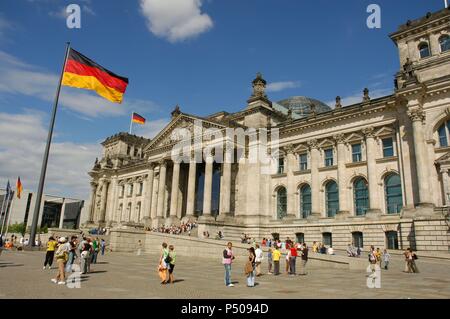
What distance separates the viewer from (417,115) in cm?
3266

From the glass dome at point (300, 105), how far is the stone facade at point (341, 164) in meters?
10.4

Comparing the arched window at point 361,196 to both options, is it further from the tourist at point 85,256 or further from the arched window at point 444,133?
the tourist at point 85,256

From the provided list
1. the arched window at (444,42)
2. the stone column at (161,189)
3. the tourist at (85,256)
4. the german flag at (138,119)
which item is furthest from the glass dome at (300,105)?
the tourist at (85,256)

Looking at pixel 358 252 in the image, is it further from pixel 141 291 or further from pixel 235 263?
pixel 141 291

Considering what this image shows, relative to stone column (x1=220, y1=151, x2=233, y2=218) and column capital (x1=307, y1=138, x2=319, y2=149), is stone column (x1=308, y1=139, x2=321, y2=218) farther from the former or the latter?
stone column (x1=220, y1=151, x2=233, y2=218)

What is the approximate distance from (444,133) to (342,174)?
10.5 metres

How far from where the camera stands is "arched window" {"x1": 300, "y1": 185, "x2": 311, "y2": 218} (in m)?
42.0

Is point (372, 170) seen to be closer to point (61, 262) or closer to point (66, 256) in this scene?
point (66, 256)

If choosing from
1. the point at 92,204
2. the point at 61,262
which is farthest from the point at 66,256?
the point at 92,204

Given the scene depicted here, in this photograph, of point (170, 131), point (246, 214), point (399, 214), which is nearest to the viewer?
point (399, 214)

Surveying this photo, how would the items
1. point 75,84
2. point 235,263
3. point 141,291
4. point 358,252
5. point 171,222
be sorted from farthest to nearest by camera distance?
point 171,222
point 358,252
point 235,263
point 75,84
point 141,291
